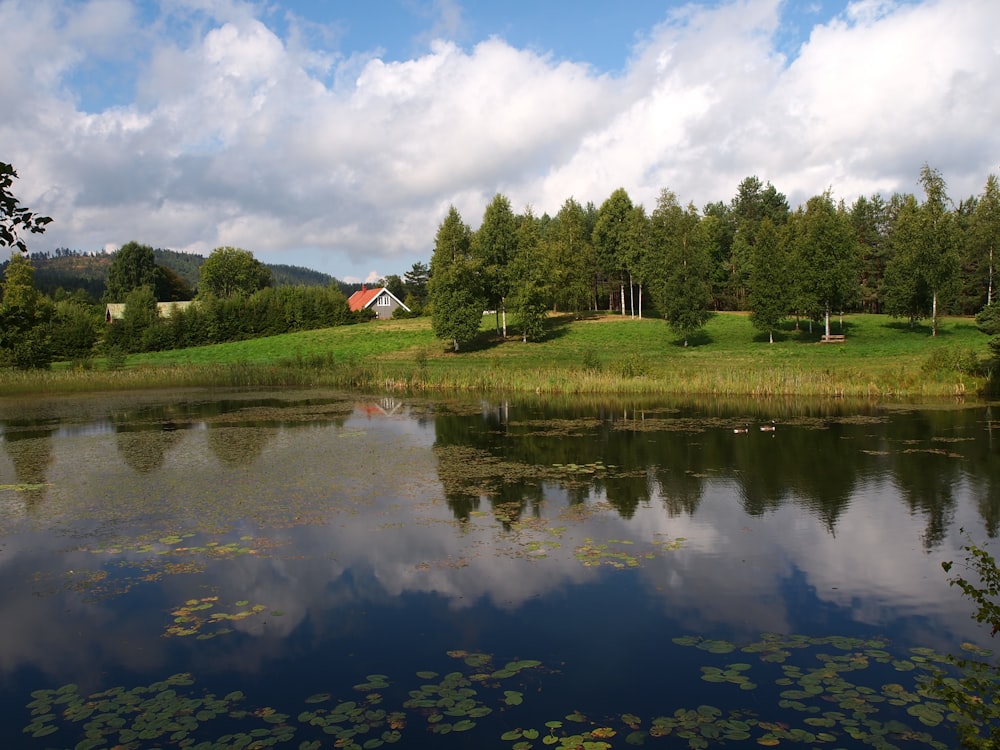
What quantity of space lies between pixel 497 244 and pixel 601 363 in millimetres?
20231

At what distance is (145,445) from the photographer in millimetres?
21078

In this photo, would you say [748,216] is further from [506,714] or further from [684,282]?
[506,714]

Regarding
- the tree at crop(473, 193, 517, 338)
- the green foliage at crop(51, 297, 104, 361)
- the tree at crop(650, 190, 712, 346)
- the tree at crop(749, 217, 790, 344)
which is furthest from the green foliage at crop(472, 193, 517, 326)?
the green foliage at crop(51, 297, 104, 361)

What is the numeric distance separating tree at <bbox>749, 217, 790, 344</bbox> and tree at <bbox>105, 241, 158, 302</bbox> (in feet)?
263

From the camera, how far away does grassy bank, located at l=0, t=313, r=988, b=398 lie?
103 feet

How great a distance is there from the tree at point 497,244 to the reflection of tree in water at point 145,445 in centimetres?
3374

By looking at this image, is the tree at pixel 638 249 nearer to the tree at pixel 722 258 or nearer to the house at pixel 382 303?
the tree at pixel 722 258

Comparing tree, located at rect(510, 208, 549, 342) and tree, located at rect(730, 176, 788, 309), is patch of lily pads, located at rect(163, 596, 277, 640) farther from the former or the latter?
tree, located at rect(730, 176, 788, 309)

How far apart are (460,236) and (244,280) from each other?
59786mm

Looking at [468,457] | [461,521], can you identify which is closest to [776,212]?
[468,457]

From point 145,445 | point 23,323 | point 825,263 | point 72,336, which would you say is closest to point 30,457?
point 145,445

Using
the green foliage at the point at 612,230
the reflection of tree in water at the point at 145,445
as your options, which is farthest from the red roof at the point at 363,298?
the reflection of tree in water at the point at 145,445

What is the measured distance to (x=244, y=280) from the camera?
10469 cm

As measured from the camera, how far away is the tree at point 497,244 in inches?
2190
